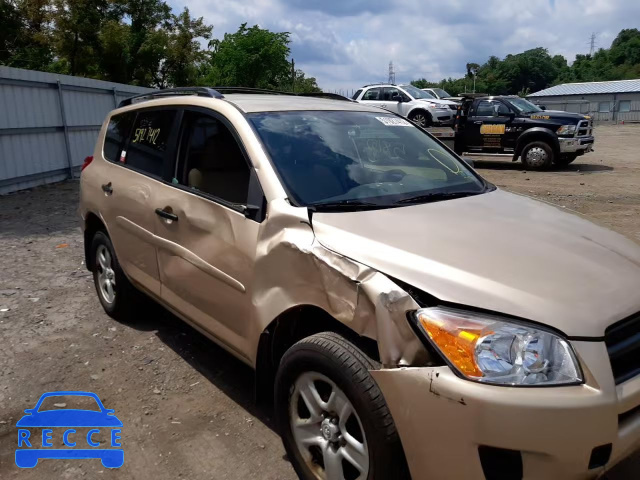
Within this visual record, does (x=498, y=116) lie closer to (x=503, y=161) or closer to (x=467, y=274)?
(x=503, y=161)

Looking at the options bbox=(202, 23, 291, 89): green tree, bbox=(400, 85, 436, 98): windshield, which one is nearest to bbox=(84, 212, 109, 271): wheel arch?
bbox=(400, 85, 436, 98): windshield

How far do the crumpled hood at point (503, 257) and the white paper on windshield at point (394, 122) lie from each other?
3.44 ft

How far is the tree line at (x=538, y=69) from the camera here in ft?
298

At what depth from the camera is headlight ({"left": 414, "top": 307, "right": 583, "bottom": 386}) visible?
185 cm

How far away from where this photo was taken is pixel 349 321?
220cm

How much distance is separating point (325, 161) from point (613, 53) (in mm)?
109168

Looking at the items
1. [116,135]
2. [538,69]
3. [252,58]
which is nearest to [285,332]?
[116,135]

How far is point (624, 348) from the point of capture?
1.99 meters

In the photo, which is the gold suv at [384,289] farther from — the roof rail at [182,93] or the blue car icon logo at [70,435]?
the blue car icon logo at [70,435]

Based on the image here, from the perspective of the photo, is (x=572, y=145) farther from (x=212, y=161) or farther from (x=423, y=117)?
(x=212, y=161)

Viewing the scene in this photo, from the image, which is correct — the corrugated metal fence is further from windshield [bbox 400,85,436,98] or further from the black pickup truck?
windshield [bbox 400,85,436,98]

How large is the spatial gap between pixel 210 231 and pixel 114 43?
29.5m

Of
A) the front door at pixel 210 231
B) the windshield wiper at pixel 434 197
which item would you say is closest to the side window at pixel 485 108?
the windshield wiper at pixel 434 197

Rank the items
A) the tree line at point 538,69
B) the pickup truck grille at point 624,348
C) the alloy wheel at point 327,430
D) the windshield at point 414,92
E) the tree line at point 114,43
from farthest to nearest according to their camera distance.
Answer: the tree line at point 538,69 → the tree line at point 114,43 → the windshield at point 414,92 → the alloy wheel at point 327,430 → the pickup truck grille at point 624,348
